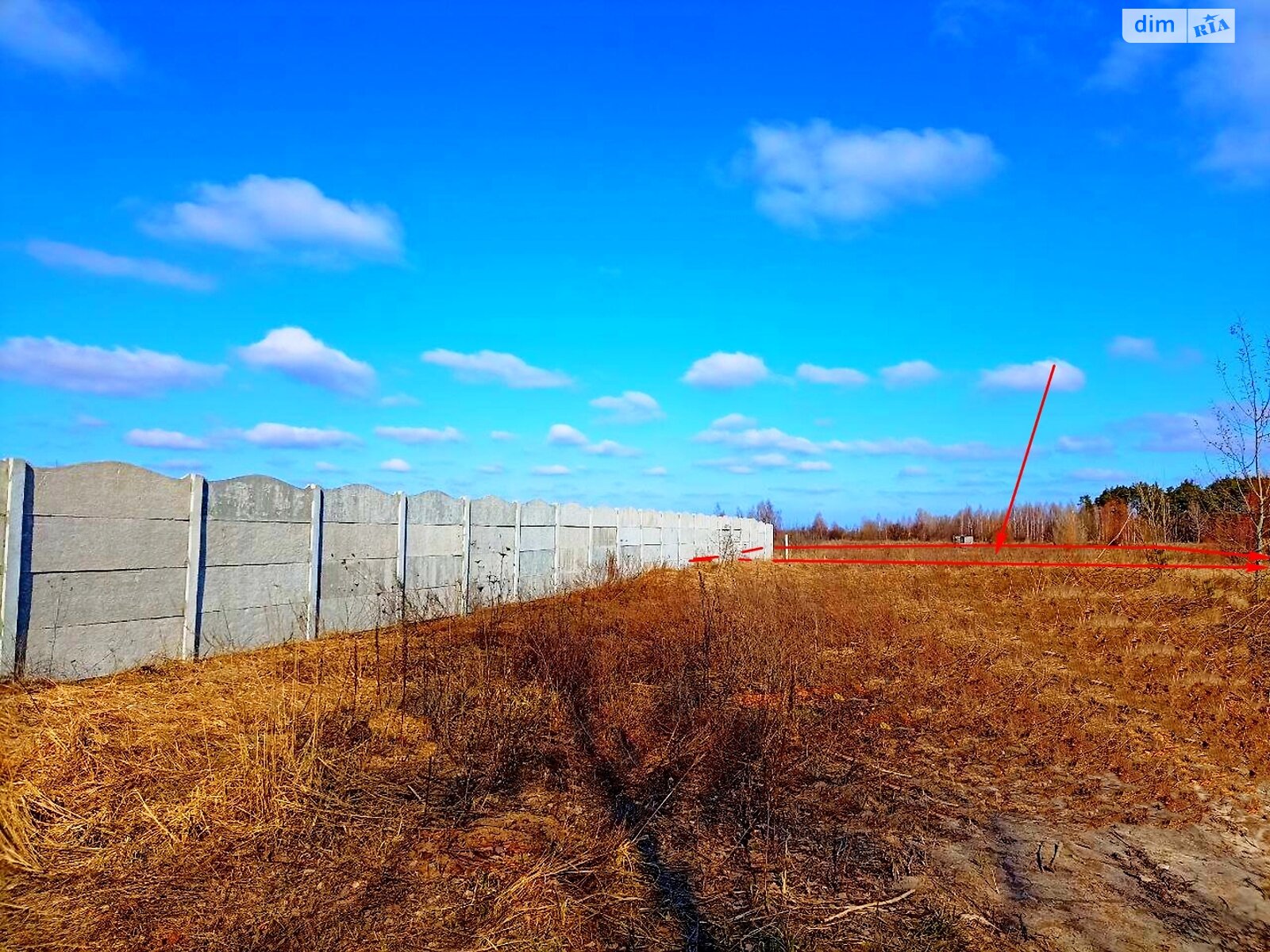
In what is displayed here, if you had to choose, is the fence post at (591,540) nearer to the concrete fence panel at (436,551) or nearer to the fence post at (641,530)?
the fence post at (641,530)

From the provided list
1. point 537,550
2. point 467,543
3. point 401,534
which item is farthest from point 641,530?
point 401,534

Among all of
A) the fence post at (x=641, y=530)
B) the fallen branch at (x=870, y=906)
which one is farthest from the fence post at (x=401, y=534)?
the fence post at (x=641, y=530)

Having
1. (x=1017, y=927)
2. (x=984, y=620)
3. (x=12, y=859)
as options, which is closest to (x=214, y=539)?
(x=12, y=859)

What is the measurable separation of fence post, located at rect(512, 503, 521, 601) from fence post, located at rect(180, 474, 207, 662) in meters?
6.30

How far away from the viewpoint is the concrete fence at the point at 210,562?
7.17m

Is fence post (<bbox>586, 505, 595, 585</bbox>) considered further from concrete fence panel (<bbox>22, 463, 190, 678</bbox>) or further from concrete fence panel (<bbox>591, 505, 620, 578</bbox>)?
concrete fence panel (<bbox>22, 463, 190, 678</bbox>)

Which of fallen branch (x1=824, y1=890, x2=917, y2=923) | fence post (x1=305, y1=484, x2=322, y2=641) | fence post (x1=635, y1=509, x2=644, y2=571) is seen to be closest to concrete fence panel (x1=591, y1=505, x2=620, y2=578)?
fence post (x1=635, y1=509, x2=644, y2=571)

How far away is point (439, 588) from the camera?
41.1 ft

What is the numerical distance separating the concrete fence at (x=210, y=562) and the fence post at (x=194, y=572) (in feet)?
0.04

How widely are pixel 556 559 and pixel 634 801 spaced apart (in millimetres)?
11413

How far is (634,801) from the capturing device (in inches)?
194

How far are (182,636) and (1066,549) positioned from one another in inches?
775

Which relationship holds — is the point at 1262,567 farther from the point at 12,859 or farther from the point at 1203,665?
the point at 12,859

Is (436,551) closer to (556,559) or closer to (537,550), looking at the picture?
(537,550)
